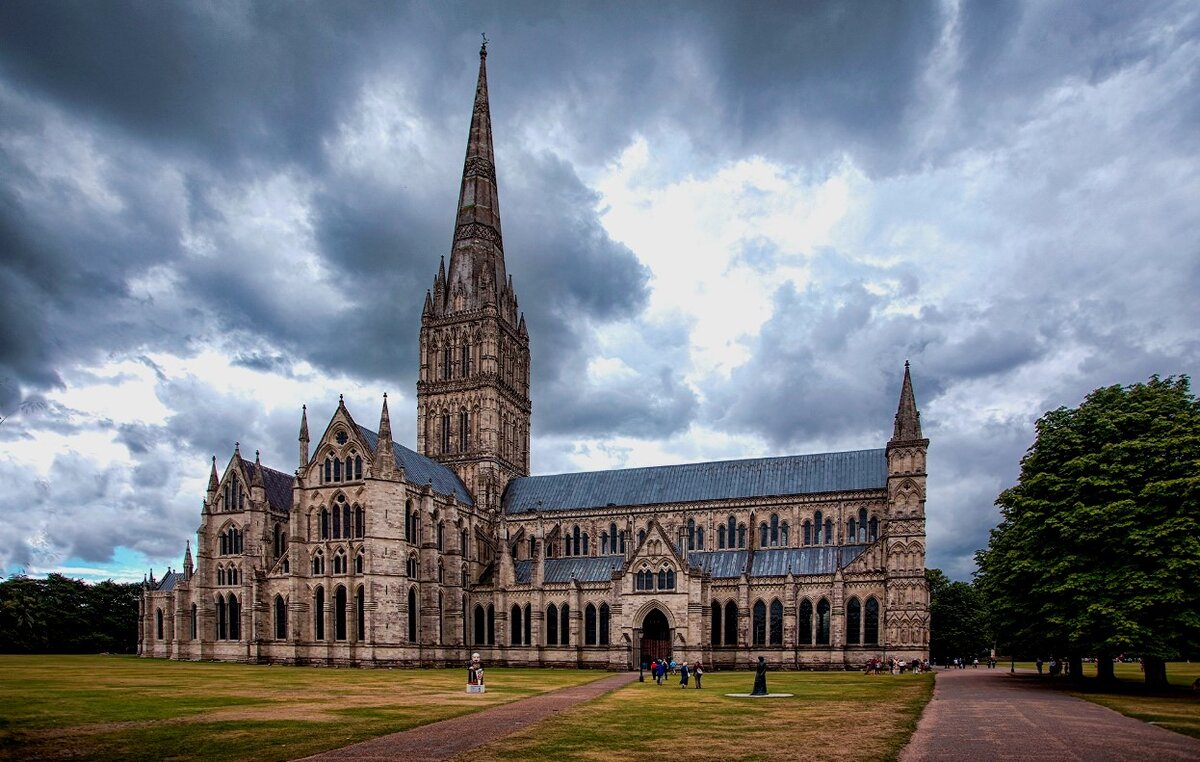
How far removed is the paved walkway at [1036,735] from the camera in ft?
73.2

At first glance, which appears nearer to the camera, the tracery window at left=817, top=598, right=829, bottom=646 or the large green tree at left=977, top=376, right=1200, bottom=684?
the large green tree at left=977, top=376, right=1200, bottom=684

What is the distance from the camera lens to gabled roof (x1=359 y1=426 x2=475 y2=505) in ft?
251

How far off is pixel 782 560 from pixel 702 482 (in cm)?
1215

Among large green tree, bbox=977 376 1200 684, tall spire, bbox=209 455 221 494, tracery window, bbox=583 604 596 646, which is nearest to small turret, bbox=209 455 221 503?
tall spire, bbox=209 455 221 494

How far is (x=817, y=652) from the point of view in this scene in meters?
69.9

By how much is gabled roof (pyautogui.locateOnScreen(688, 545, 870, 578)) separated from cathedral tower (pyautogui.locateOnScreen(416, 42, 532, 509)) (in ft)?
80.1

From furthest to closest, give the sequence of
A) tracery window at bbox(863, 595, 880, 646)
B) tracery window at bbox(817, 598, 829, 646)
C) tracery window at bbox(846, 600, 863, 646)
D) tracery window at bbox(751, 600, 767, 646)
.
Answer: tracery window at bbox(751, 600, 767, 646) → tracery window at bbox(817, 598, 829, 646) → tracery window at bbox(846, 600, 863, 646) → tracery window at bbox(863, 595, 880, 646)

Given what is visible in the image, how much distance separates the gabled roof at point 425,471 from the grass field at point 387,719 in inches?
1148

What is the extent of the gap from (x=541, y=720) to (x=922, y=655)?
48.0 meters

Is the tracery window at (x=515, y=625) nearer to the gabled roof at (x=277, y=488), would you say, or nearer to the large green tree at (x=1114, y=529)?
the gabled roof at (x=277, y=488)

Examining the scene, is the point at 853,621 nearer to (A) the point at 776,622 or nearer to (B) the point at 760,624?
(A) the point at 776,622

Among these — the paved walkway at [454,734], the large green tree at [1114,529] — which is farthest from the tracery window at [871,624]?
the paved walkway at [454,734]

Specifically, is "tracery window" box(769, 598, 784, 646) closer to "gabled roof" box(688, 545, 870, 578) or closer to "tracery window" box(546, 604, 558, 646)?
"gabled roof" box(688, 545, 870, 578)

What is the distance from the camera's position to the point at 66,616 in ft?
327
